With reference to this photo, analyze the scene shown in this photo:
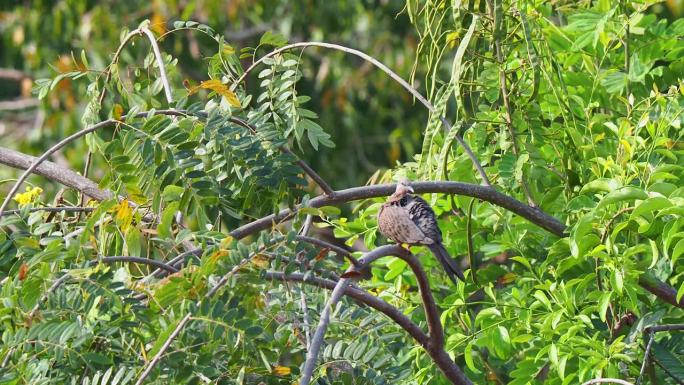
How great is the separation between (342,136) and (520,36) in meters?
5.38

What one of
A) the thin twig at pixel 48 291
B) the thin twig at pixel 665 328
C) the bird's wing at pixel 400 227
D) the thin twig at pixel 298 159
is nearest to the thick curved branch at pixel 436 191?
the thin twig at pixel 298 159

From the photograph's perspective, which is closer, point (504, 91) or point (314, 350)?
point (314, 350)

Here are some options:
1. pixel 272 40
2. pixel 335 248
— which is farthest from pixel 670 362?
pixel 272 40

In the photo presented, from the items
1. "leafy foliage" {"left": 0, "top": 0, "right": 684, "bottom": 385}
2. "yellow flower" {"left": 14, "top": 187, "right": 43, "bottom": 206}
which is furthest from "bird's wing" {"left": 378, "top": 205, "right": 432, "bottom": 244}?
"yellow flower" {"left": 14, "top": 187, "right": 43, "bottom": 206}

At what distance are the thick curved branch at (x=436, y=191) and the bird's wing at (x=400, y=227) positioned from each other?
147mm

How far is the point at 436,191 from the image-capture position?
7.75 ft

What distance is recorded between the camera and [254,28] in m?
8.33

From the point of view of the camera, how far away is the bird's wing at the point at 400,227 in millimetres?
2568

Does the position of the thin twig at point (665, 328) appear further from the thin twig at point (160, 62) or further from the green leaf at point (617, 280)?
the thin twig at point (160, 62)

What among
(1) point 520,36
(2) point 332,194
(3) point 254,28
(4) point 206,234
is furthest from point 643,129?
(3) point 254,28

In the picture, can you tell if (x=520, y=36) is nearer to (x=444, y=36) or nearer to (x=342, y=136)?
(x=444, y=36)

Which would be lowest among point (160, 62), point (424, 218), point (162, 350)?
point (424, 218)

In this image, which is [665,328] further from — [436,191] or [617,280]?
[436,191]

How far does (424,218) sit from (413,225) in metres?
0.07
